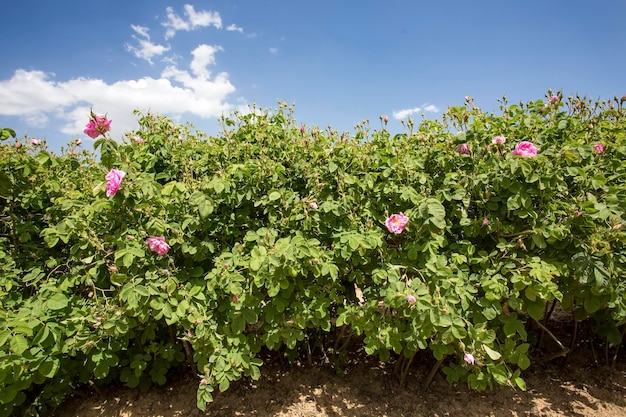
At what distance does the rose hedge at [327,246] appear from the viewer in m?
2.13

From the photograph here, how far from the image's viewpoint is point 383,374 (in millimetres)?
3039

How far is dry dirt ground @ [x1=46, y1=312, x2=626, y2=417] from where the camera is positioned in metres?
2.65

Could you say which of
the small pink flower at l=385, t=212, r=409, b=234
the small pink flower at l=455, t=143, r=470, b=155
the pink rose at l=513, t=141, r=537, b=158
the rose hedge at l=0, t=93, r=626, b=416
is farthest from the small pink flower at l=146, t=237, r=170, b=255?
the pink rose at l=513, t=141, r=537, b=158

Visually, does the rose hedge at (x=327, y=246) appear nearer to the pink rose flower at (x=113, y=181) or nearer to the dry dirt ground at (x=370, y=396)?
the pink rose flower at (x=113, y=181)

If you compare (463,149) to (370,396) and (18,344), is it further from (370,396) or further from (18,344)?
(18,344)

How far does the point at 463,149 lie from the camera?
241 cm

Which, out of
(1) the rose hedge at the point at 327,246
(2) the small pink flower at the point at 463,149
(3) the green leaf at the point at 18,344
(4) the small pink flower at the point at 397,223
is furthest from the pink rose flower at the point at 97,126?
(2) the small pink flower at the point at 463,149

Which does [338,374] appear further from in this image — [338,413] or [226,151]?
[226,151]

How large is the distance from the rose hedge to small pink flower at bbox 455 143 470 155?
0.04ft

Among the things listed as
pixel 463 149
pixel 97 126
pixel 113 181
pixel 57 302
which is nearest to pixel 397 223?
pixel 463 149

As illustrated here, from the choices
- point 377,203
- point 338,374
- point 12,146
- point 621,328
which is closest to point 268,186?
point 377,203

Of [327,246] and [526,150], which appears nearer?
[526,150]

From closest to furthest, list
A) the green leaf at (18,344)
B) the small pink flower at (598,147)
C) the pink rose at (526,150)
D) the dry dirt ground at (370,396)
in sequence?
the green leaf at (18,344)
the pink rose at (526,150)
the small pink flower at (598,147)
the dry dirt ground at (370,396)

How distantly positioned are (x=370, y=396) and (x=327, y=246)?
1.17m
